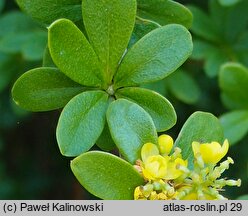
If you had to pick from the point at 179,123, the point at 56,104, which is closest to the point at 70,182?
the point at 179,123

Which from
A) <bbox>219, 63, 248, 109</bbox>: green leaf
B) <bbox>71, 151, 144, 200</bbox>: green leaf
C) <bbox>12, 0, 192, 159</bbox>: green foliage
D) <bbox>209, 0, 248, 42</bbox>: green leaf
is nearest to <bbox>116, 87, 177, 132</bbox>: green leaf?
<bbox>12, 0, 192, 159</bbox>: green foliage

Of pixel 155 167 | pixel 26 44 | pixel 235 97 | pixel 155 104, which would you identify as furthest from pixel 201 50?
pixel 155 167

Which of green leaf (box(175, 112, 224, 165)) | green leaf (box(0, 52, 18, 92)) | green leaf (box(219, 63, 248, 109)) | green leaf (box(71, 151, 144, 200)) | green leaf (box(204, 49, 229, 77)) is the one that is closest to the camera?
green leaf (box(71, 151, 144, 200))

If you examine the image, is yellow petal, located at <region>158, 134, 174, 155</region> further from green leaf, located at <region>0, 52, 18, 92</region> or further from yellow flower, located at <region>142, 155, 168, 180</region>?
green leaf, located at <region>0, 52, 18, 92</region>

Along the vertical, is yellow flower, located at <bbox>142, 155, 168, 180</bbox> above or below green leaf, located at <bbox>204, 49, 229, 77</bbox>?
above

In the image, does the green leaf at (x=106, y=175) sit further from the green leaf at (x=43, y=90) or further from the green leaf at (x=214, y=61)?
the green leaf at (x=214, y=61)

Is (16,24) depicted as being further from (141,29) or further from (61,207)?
(61,207)
